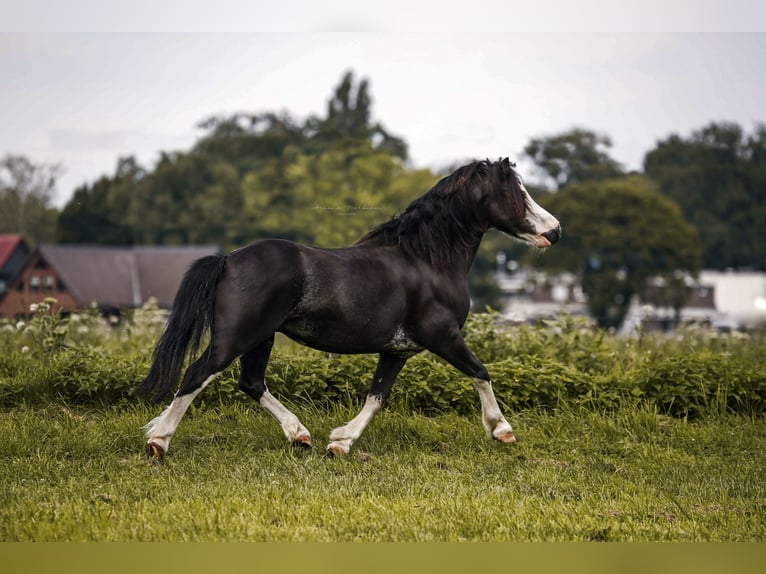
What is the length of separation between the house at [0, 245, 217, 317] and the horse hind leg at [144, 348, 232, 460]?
4726cm

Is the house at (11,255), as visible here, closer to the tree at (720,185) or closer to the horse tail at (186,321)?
the tree at (720,185)

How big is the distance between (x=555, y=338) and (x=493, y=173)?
11.7 ft

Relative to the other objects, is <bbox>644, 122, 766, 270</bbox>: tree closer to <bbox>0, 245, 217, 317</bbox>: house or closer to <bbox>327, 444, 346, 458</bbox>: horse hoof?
<bbox>0, 245, 217, 317</bbox>: house

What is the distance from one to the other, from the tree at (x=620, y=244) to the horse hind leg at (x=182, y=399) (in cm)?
4505

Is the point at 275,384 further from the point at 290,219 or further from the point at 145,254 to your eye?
the point at 145,254

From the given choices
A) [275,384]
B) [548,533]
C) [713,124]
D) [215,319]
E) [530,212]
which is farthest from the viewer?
[713,124]

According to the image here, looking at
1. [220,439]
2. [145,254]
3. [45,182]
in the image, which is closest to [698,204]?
[145,254]

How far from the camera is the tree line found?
47.3 meters

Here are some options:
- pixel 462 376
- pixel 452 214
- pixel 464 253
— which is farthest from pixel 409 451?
pixel 452 214

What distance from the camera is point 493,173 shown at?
6.86 m

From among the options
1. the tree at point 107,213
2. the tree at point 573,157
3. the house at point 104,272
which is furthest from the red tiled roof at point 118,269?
the tree at point 573,157


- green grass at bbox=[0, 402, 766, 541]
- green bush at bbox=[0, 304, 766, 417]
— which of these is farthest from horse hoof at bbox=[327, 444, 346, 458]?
green bush at bbox=[0, 304, 766, 417]

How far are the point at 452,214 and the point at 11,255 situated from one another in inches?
2110

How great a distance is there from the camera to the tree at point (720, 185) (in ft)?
190
